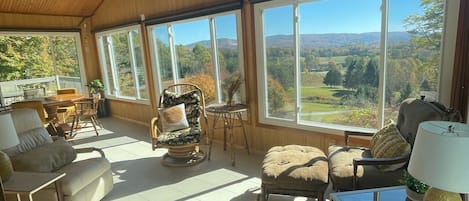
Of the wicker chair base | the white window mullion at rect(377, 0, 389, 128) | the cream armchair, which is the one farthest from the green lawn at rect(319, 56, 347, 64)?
the cream armchair

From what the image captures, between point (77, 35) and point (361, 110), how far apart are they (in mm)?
6452

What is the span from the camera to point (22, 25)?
592 cm

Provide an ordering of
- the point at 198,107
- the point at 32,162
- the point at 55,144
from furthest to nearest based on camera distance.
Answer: the point at 198,107, the point at 55,144, the point at 32,162

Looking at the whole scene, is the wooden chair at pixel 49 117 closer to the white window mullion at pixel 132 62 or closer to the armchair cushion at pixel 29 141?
the white window mullion at pixel 132 62

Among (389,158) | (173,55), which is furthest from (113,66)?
(389,158)

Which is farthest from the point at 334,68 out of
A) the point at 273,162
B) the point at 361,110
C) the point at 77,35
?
the point at 77,35

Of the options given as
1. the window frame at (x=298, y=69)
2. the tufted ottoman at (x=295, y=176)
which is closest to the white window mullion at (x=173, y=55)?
the window frame at (x=298, y=69)

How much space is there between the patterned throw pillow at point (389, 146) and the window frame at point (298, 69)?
64 centimetres

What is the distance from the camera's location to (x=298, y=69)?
11.8 feet

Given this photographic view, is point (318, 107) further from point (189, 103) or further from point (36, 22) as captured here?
point (36, 22)

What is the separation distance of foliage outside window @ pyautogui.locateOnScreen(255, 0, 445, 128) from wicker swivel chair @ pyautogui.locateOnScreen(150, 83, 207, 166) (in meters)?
0.95

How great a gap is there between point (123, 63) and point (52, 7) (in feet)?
5.95

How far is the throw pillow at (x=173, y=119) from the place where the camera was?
398 centimetres

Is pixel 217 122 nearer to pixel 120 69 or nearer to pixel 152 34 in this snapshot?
pixel 152 34
